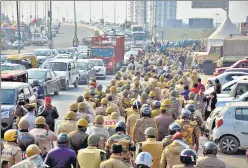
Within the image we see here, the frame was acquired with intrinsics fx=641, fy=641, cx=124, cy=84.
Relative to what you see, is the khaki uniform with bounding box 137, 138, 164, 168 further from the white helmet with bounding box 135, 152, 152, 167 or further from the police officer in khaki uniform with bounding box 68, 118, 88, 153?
the white helmet with bounding box 135, 152, 152, 167

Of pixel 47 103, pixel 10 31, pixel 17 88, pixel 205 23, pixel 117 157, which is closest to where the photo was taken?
pixel 117 157

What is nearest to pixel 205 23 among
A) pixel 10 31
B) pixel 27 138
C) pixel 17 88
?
pixel 10 31

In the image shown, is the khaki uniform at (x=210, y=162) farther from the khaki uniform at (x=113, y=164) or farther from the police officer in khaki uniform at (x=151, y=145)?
the khaki uniform at (x=113, y=164)

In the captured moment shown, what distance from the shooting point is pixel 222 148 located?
16.3 meters

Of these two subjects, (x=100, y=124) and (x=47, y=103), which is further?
(x=47, y=103)

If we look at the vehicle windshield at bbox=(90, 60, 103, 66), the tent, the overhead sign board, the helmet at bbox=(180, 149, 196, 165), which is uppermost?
the overhead sign board

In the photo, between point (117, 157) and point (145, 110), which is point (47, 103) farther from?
point (117, 157)

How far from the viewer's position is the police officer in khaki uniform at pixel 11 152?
9.30 metres

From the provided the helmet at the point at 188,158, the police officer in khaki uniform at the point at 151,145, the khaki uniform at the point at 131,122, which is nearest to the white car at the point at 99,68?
the khaki uniform at the point at 131,122

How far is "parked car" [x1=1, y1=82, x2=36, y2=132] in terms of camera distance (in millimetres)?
18406

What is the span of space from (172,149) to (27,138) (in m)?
2.29

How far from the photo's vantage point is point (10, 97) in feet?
64.6

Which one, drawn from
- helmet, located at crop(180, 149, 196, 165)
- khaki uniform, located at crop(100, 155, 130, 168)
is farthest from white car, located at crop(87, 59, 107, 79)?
helmet, located at crop(180, 149, 196, 165)

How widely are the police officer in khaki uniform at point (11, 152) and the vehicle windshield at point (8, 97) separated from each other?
989 centimetres
